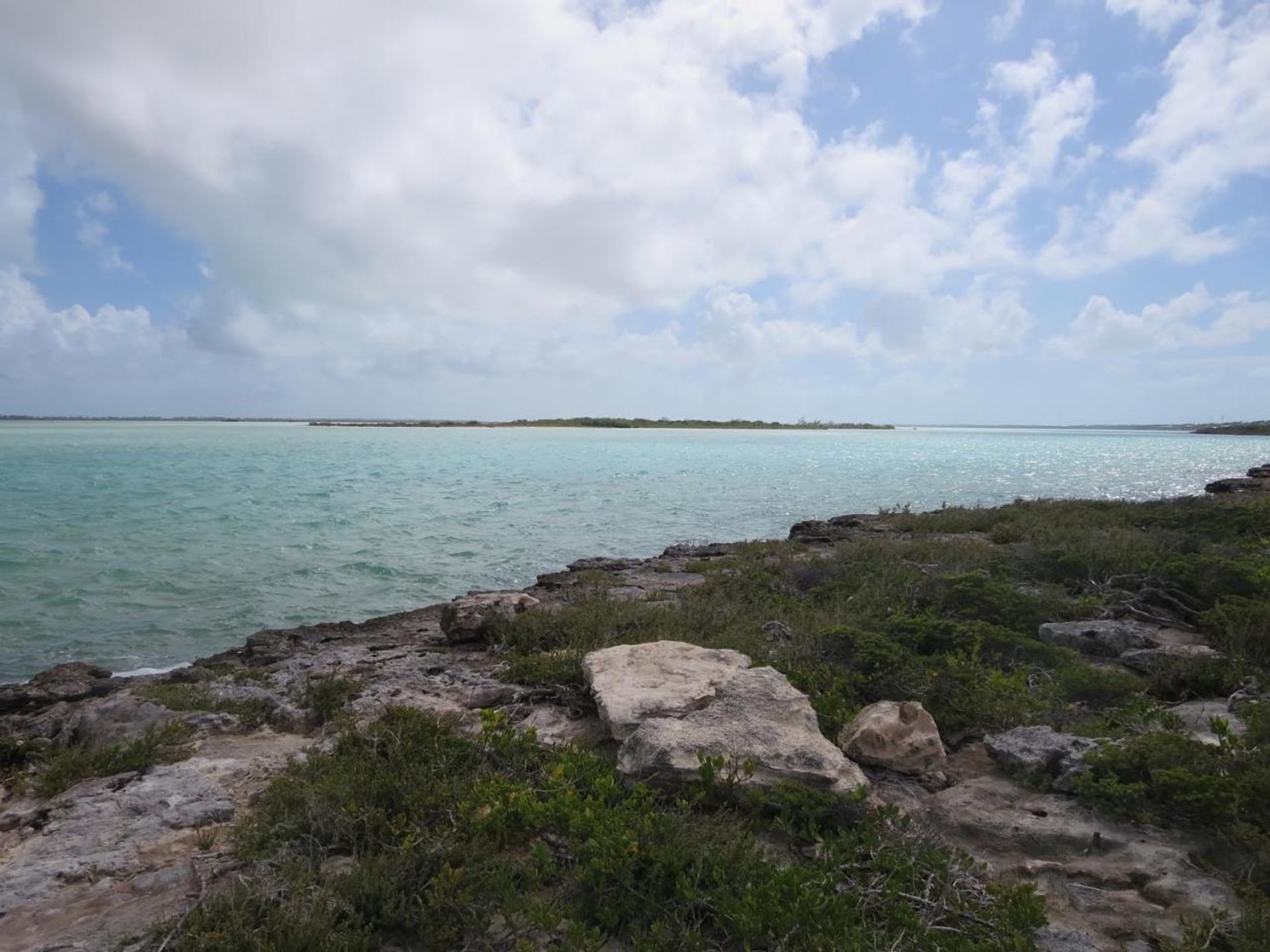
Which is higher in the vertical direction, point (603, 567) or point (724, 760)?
point (724, 760)

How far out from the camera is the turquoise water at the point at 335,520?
13617mm

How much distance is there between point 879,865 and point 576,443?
96223mm

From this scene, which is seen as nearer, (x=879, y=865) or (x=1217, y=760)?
(x=879, y=865)

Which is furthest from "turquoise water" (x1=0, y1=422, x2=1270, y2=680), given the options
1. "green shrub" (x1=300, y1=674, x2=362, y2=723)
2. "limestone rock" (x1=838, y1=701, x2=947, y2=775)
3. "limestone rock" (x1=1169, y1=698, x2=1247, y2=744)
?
"limestone rock" (x1=1169, y1=698, x2=1247, y2=744)

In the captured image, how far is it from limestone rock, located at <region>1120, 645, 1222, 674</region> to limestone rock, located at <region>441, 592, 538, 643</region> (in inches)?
321

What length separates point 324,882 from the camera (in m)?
3.98

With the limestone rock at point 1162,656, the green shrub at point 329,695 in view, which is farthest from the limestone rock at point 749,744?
the limestone rock at point 1162,656

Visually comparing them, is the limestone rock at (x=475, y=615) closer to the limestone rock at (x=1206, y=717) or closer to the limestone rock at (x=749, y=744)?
the limestone rock at (x=749, y=744)

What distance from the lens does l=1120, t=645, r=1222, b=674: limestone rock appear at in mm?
7250

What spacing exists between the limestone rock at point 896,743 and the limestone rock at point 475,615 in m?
5.79

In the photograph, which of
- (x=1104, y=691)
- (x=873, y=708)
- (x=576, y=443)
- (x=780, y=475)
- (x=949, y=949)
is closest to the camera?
(x=949, y=949)

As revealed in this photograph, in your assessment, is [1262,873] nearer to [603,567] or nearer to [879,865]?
[879,865]

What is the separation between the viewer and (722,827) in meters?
4.45

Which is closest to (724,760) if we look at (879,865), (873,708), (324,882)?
(879,865)
